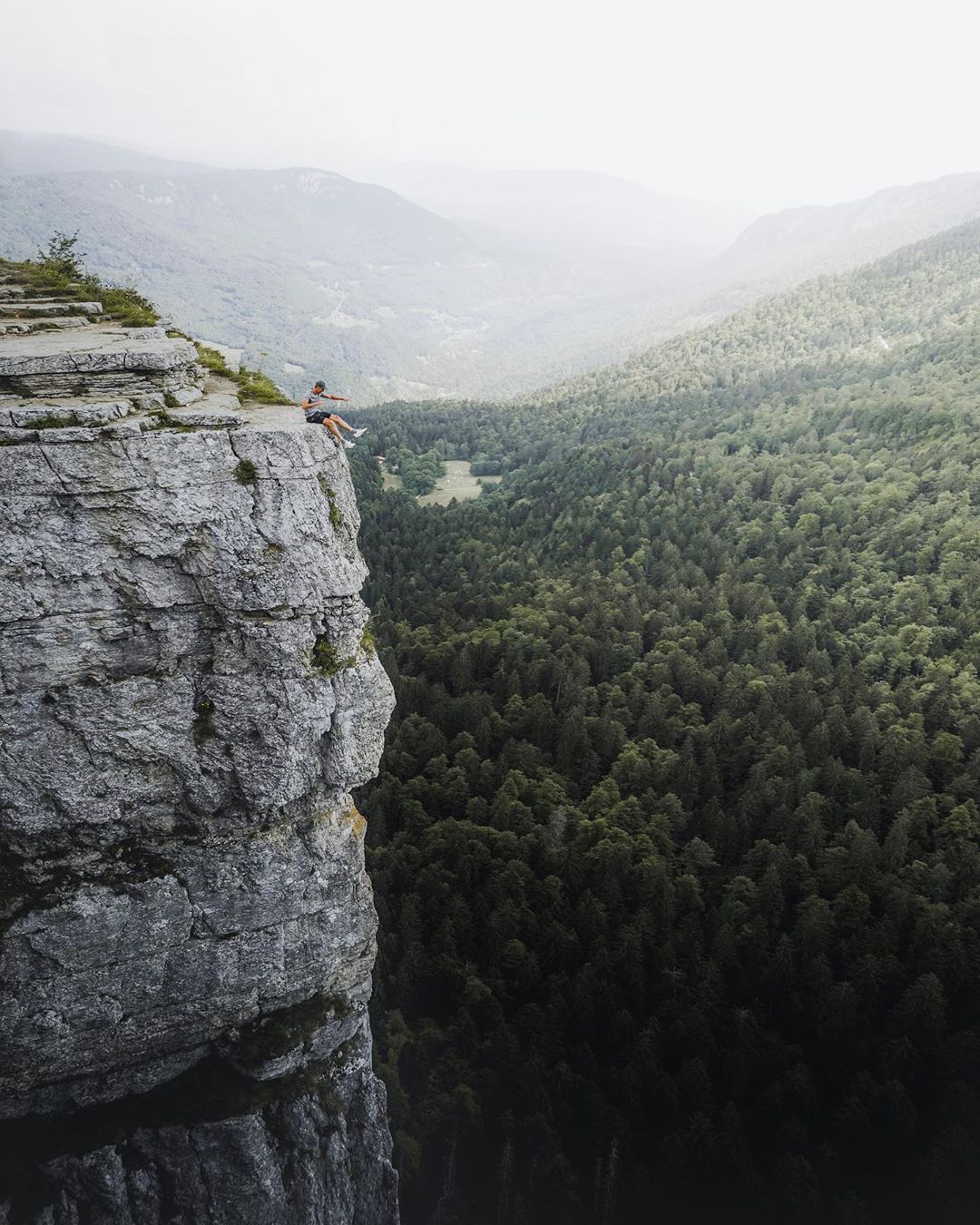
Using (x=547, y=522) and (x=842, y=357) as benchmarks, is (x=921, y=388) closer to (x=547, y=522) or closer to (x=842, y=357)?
(x=842, y=357)

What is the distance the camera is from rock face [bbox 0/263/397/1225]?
16.2 m

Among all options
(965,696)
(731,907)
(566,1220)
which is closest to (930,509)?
(965,696)

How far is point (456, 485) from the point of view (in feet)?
412

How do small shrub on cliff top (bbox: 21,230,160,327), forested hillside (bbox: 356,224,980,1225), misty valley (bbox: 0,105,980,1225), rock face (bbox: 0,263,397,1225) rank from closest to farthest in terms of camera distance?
rock face (bbox: 0,263,397,1225) → misty valley (bbox: 0,105,980,1225) → small shrub on cliff top (bbox: 21,230,160,327) → forested hillside (bbox: 356,224,980,1225)

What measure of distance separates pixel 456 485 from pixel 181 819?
359 feet

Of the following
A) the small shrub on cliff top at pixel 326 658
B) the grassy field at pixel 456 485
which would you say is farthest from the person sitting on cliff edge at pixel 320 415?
the grassy field at pixel 456 485

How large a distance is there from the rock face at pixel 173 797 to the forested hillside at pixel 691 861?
14.2 metres

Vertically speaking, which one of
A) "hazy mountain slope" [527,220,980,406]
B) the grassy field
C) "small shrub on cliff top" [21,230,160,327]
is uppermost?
"hazy mountain slope" [527,220,980,406]

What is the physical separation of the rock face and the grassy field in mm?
88483

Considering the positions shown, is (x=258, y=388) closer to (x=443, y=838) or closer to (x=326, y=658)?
(x=326, y=658)

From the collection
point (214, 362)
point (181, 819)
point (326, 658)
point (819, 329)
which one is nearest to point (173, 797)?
point (181, 819)

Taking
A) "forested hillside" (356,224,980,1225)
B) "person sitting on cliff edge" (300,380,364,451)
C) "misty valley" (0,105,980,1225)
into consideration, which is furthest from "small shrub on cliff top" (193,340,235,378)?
"forested hillside" (356,224,980,1225)

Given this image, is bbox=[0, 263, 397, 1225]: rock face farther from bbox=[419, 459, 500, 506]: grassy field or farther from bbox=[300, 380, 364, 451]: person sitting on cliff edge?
bbox=[419, 459, 500, 506]: grassy field

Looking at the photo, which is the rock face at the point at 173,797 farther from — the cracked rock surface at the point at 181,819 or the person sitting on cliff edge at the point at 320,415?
the person sitting on cliff edge at the point at 320,415
